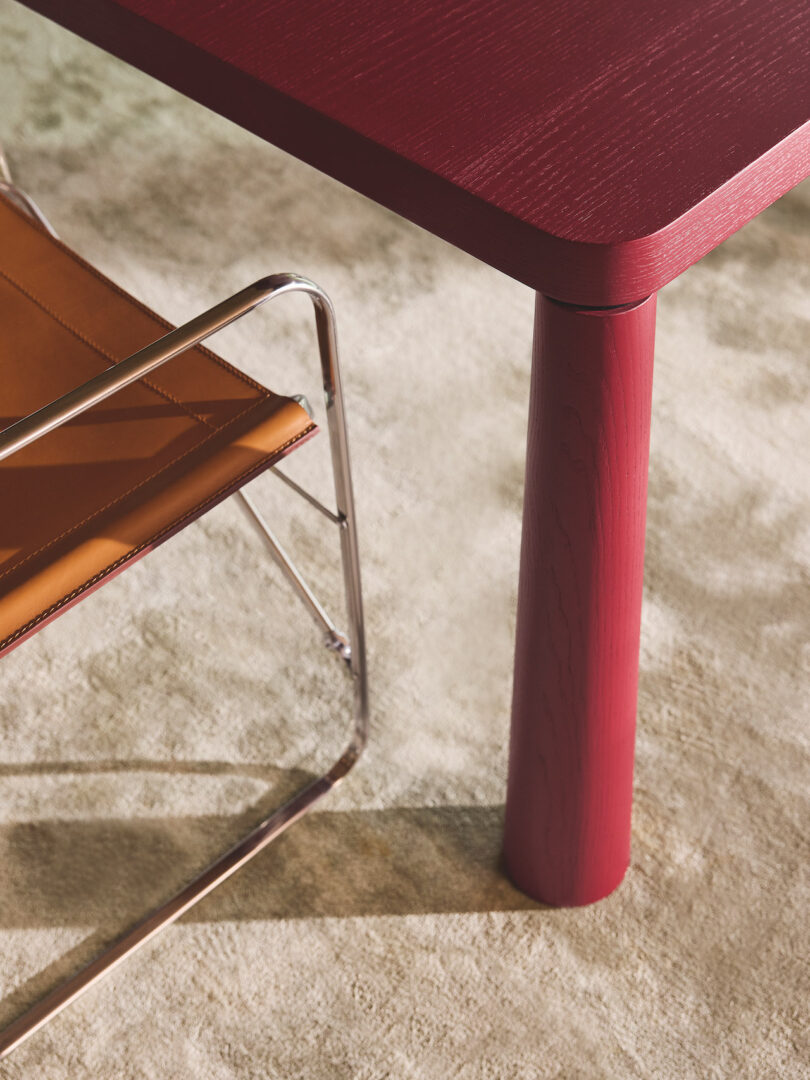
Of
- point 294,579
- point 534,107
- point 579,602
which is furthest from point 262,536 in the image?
point 534,107

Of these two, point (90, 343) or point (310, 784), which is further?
point (310, 784)

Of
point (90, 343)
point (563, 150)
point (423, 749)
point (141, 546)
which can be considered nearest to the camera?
point (563, 150)

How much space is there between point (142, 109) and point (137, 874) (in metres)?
1.78

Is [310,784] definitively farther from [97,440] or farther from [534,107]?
[534,107]

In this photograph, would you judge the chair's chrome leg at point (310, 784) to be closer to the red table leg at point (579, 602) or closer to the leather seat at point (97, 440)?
the leather seat at point (97, 440)

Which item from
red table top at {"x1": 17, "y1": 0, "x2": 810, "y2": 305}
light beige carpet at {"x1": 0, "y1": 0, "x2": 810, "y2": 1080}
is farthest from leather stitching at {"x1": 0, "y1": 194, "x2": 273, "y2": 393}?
light beige carpet at {"x1": 0, "y1": 0, "x2": 810, "y2": 1080}

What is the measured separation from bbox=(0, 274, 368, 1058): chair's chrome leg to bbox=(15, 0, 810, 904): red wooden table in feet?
0.65

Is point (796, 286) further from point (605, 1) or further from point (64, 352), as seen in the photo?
point (64, 352)

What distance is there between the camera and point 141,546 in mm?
1016

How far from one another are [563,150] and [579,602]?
39 cm

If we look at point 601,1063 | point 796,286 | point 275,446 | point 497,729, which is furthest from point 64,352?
point 796,286

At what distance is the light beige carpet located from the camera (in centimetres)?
124

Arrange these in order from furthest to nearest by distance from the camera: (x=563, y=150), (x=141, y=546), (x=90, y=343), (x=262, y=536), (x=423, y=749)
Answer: (x=423, y=749) → (x=262, y=536) → (x=90, y=343) → (x=141, y=546) → (x=563, y=150)

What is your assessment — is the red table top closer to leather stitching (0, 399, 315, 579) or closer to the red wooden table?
the red wooden table
